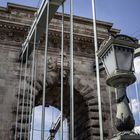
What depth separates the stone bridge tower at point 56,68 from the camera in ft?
38.1

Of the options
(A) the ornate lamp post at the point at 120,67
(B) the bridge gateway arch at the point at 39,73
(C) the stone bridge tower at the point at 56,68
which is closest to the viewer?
(A) the ornate lamp post at the point at 120,67

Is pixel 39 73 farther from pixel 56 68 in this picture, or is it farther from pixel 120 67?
pixel 120 67

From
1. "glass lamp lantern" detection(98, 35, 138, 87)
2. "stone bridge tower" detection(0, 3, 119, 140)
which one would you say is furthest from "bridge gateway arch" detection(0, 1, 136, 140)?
"glass lamp lantern" detection(98, 35, 138, 87)

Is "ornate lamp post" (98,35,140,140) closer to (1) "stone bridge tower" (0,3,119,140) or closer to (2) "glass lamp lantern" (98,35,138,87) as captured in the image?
(2) "glass lamp lantern" (98,35,138,87)

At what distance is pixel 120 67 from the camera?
307cm

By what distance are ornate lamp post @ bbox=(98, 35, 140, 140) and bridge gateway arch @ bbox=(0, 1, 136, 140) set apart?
24.4 ft

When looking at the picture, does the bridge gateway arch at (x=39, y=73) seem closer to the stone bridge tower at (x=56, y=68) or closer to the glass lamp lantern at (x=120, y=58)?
the stone bridge tower at (x=56, y=68)

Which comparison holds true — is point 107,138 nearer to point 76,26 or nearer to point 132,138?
Result: point 76,26

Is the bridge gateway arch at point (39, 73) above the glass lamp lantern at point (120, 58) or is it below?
above

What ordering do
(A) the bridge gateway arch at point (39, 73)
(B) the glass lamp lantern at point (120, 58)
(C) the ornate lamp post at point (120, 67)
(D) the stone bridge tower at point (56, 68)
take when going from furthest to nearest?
(D) the stone bridge tower at point (56, 68), (A) the bridge gateway arch at point (39, 73), (B) the glass lamp lantern at point (120, 58), (C) the ornate lamp post at point (120, 67)

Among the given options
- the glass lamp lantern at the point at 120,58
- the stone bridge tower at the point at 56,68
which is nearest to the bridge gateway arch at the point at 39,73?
the stone bridge tower at the point at 56,68

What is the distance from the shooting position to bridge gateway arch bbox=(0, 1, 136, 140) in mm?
10977

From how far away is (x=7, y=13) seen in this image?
1246cm

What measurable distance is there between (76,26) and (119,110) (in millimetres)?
10463
